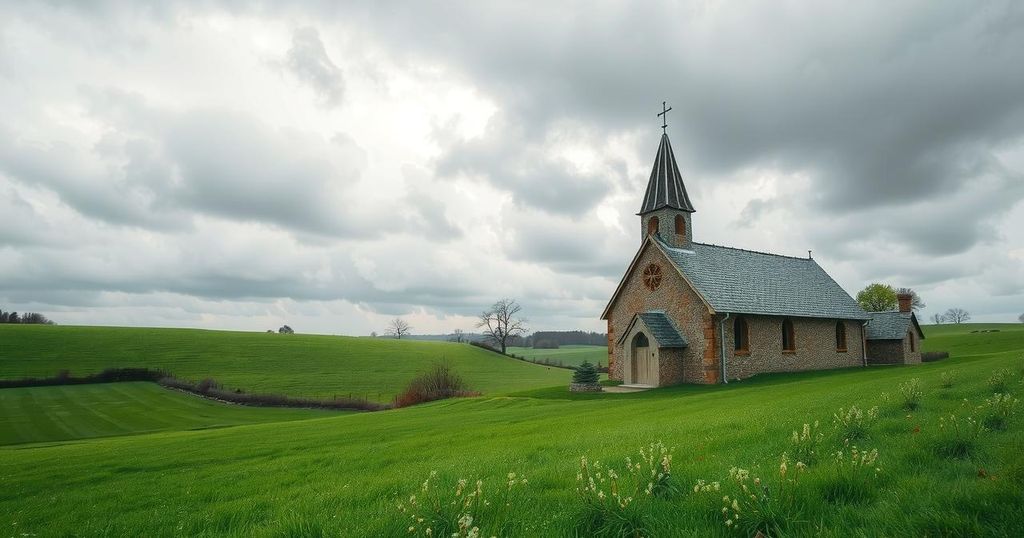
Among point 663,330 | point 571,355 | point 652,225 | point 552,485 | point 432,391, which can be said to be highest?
point 652,225

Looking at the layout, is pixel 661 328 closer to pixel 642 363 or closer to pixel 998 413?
pixel 642 363

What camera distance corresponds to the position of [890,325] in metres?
43.2

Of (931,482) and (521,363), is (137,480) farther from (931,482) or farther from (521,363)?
(521,363)

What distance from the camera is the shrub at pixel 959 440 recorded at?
5.77 m

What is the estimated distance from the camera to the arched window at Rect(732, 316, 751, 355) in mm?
33219

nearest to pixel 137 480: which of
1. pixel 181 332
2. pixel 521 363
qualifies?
pixel 521 363

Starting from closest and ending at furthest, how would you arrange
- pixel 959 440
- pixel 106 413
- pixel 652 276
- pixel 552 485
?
pixel 959 440, pixel 552 485, pixel 652 276, pixel 106 413

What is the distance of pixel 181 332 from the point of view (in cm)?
8175

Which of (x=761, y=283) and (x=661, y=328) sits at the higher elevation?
(x=761, y=283)

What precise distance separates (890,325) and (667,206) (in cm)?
2353

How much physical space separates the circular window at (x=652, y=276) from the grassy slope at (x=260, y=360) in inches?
870

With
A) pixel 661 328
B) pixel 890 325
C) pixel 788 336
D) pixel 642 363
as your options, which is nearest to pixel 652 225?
pixel 661 328

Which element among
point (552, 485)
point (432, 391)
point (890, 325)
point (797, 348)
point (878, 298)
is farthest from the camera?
point (878, 298)

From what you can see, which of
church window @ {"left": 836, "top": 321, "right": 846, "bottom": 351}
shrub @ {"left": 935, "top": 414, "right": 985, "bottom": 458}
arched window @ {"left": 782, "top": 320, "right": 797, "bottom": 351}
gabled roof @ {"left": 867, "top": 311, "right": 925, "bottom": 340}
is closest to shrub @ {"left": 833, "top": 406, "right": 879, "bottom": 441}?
shrub @ {"left": 935, "top": 414, "right": 985, "bottom": 458}
